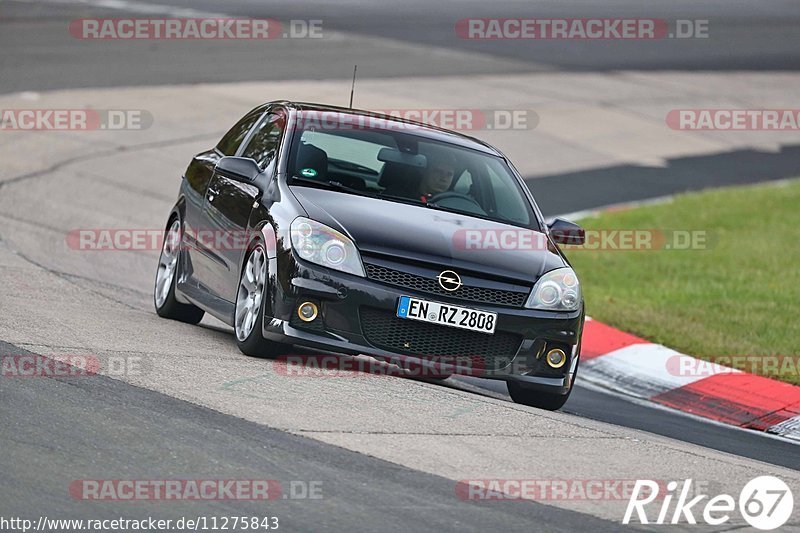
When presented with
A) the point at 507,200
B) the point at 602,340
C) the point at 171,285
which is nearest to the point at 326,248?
the point at 507,200

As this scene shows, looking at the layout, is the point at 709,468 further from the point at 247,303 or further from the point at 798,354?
the point at 798,354

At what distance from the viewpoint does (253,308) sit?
29.0 feet

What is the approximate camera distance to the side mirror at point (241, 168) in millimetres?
9344

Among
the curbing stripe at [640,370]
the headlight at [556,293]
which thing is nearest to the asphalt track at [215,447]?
the curbing stripe at [640,370]

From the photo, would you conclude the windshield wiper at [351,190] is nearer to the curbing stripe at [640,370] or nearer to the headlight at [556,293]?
the headlight at [556,293]

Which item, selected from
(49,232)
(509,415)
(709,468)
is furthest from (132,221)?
(709,468)

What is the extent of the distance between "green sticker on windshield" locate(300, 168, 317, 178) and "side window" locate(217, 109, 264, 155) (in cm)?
140

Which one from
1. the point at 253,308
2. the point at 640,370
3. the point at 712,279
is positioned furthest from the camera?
the point at 712,279

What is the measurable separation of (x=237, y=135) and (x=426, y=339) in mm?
3096

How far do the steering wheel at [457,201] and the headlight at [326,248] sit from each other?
3.53ft

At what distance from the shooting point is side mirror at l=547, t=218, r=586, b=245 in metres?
9.60

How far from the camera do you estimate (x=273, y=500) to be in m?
5.99

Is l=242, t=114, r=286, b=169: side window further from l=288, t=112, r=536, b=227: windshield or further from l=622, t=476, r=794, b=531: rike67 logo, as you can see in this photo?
l=622, t=476, r=794, b=531: rike67 logo

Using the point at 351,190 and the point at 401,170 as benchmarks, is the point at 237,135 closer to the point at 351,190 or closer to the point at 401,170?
the point at 401,170
